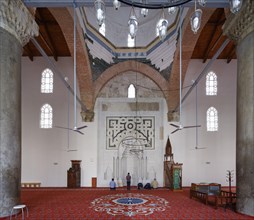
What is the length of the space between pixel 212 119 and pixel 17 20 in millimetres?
11464

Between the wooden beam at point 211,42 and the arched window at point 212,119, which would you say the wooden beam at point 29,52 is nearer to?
the wooden beam at point 211,42

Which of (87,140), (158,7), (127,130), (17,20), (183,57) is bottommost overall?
(87,140)

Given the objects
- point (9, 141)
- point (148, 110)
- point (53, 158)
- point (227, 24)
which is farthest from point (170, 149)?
point (9, 141)

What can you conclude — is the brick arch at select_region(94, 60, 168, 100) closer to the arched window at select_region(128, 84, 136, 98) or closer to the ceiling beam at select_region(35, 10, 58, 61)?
the arched window at select_region(128, 84, 136, 98)

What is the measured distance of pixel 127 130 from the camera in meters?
16.2

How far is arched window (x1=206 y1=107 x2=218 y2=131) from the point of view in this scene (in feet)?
52.7

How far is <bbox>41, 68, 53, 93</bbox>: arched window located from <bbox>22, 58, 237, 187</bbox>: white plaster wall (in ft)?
0.75

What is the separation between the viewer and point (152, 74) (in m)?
15.6

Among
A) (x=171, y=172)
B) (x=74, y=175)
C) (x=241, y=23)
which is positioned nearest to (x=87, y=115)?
(x=74, y=175)

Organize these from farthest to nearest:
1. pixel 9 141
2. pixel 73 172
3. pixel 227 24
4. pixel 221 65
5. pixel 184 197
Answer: pixel 221 65 → pixel 73 172 → pixel 184 197 → pixel 227 24 → pixel 9 141

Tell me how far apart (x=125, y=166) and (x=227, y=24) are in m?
9.54

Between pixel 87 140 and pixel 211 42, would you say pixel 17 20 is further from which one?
pixel 211 42

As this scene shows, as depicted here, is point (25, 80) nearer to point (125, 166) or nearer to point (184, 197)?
point (125, 166)

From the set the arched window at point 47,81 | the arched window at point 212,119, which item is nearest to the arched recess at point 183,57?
the arched window at point 212,119
